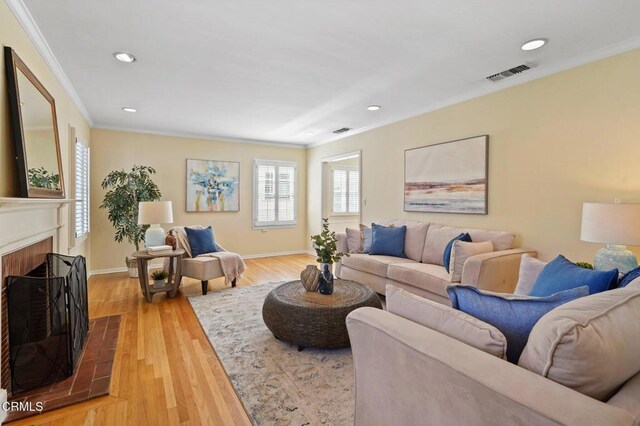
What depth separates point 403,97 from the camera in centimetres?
389

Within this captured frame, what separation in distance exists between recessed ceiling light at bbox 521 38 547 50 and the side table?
13.7 ft

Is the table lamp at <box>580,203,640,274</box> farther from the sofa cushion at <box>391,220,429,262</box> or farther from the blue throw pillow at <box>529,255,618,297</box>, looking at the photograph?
the sofa cushion at <box>391,220,429,262</box>

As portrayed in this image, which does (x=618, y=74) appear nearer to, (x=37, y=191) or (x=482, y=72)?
(x=482, y=72)

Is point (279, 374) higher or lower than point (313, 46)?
lower

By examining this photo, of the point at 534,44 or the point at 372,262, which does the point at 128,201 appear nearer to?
the point at 372,262

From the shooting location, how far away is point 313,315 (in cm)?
246

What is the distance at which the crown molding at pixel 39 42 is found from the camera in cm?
207

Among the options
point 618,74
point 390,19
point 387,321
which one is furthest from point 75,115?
point 618,74

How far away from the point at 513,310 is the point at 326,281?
1.82m

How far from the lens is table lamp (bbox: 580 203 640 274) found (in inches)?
87.2

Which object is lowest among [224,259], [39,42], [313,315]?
[313,315]

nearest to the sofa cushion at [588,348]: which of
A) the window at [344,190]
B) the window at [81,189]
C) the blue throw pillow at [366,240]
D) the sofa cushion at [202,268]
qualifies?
the blue throw pillow at [366,240]

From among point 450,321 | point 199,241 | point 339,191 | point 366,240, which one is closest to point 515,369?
point 450,321

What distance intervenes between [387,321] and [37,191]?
263 centimetres
